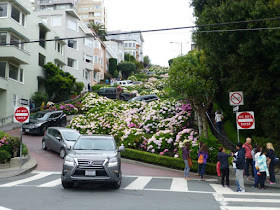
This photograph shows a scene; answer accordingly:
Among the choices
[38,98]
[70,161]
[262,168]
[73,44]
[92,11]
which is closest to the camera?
[70,161]

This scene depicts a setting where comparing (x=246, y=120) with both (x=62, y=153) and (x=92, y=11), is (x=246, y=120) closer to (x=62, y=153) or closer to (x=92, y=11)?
(x=62, y=153)

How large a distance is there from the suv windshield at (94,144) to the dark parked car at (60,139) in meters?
6.63

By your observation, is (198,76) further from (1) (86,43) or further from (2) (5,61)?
(1) (86,43)

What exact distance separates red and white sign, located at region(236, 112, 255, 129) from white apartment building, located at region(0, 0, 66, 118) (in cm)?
2050

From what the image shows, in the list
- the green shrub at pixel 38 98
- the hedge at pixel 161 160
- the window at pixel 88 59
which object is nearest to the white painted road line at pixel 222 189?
the hedge at pixel 161 160

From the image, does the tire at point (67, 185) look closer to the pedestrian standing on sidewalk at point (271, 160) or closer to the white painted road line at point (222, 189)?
the white painted road line at point (222, 189)

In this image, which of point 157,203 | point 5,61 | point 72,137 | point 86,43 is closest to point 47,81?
point 5,61

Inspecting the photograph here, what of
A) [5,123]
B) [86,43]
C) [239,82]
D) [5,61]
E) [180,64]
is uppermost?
[86,43]

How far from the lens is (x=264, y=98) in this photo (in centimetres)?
1454

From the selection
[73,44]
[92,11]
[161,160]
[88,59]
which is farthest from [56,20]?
[92,11]

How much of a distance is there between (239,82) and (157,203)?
912cm

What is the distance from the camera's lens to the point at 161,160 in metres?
15.9

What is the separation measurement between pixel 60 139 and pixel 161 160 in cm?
603

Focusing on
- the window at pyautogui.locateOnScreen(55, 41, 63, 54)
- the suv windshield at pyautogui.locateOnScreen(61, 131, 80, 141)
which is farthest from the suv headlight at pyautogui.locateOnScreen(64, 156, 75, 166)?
the window at pyautogui.locateOnScreen(55, 41, 63, 54)
